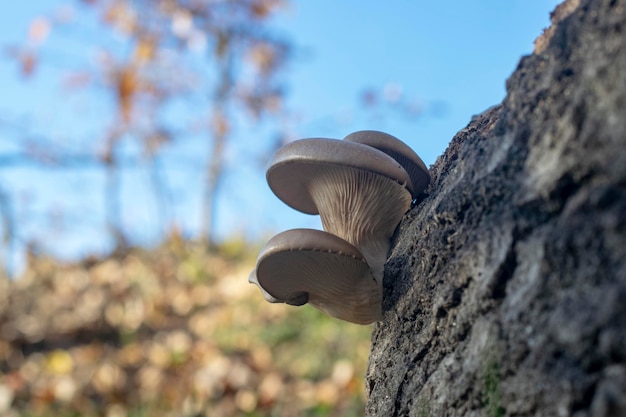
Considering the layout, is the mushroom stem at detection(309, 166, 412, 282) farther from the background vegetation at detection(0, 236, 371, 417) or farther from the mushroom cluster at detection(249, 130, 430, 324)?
the background vegetation at detection(0, 236, 371, 417)

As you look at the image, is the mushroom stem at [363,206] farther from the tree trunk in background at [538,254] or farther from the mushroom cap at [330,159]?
the tree trunk in background at [538,254]

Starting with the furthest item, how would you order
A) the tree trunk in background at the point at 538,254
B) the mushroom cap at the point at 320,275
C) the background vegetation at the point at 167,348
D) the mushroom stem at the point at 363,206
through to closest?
the background vegetation at the point at 167,348 < the mushroom stem at the point at 363,206 < the mushroom cap at the point at 320,275 < the tree trunk in background at the point at 538,254

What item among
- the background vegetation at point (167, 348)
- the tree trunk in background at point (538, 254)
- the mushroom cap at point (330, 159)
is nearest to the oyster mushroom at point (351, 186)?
the mushroom cap at point (330, 159)

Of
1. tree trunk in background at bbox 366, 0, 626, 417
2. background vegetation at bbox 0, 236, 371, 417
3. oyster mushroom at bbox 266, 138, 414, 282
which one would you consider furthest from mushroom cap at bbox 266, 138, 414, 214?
background vegetation at bbox 0, 236, 371, 417

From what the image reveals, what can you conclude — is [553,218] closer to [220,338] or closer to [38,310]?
[220,338]

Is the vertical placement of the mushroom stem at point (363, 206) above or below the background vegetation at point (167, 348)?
below
